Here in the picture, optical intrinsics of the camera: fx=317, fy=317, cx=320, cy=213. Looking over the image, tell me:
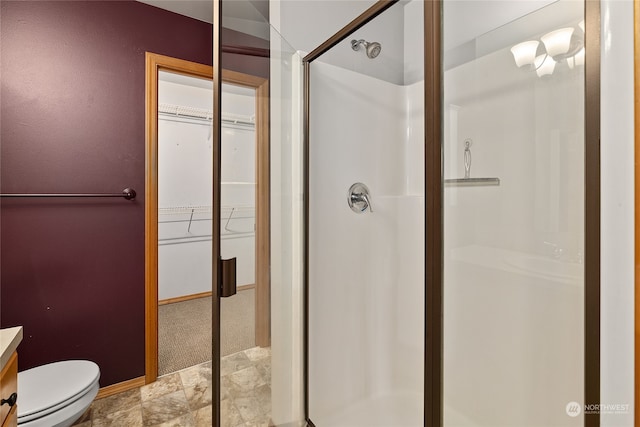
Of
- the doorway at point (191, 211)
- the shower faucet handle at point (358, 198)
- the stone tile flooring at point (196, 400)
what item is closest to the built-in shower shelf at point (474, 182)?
the shower faucet handle at point (358, 198)

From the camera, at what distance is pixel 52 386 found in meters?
1.34

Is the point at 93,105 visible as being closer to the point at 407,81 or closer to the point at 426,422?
the point at 407,81

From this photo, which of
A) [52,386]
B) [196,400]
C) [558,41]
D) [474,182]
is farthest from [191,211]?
[558,41]

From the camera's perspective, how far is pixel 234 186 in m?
Answer: 0.93

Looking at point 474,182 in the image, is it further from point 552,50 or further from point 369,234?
point 369,234

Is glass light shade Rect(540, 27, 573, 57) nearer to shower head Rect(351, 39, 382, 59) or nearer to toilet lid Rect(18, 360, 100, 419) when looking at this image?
shower head Rect(351, 39, 382, 59)

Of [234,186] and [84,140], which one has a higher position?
[84,140]

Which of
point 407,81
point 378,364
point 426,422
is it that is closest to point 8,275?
point 378,364

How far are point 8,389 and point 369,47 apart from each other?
167cm

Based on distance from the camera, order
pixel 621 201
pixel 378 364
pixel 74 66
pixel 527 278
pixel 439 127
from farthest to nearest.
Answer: pixel 74 66
pixel 378 364
pixel 527 278
pixel 439 127
pixel 621 201

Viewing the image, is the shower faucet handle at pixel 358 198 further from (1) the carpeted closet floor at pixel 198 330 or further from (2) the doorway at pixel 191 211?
(1) the carpeted closet floor at pixel 198 330

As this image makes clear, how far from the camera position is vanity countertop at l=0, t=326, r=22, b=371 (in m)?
0.77

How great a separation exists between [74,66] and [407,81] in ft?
5.85

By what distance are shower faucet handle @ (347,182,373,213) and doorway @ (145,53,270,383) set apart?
53 centimetres
